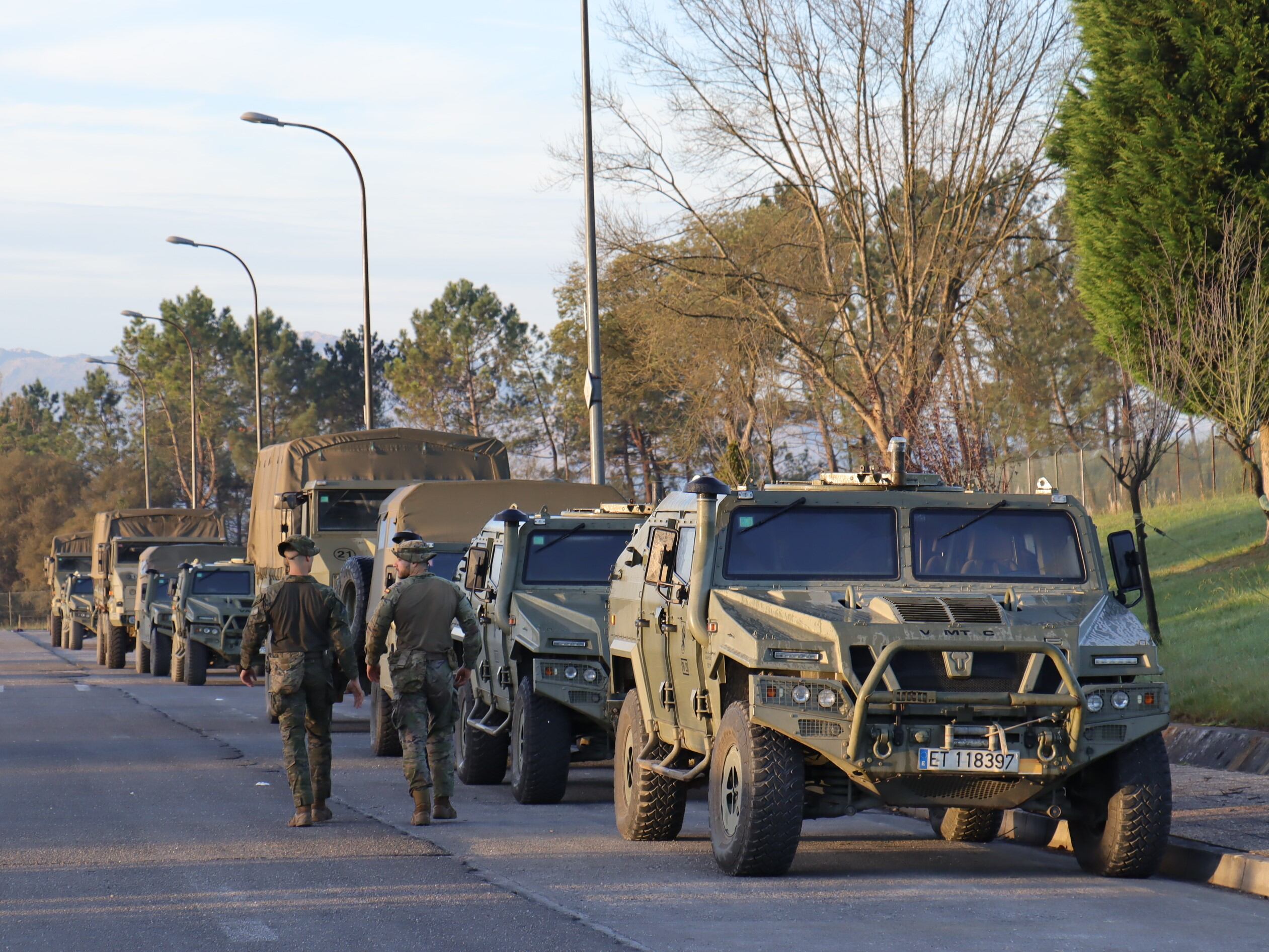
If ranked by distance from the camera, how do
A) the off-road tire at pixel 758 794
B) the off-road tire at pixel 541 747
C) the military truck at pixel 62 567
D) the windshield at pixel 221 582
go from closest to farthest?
the off-road tire at pixel 758 794 < the off-road tire at pixel 541 747 < the windshield at pixel 221 582 < the military truck at pixel 62 567

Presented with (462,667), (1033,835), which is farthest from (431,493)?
(1033,835)

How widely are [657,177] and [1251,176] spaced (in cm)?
912

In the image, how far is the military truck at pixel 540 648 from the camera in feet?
40.9

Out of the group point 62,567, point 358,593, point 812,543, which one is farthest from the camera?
point 62,567

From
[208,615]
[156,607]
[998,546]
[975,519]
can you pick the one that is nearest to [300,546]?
[975,519]

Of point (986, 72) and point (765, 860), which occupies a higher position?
point (986, 72)

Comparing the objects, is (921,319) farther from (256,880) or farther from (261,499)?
(256,880)

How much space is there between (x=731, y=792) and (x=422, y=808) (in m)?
2.87

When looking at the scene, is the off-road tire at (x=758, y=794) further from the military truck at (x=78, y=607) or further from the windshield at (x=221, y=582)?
the military truck at (x=78, y=607)

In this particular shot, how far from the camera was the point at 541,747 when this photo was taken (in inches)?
490

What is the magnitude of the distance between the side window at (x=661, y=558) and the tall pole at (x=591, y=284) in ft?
40.7

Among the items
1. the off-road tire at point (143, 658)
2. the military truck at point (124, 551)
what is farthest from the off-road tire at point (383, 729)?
the military truck at point (124, 551)

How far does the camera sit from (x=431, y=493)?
18766 millimetres

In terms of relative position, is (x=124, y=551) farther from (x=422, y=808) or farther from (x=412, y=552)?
(x=422, y=808)
